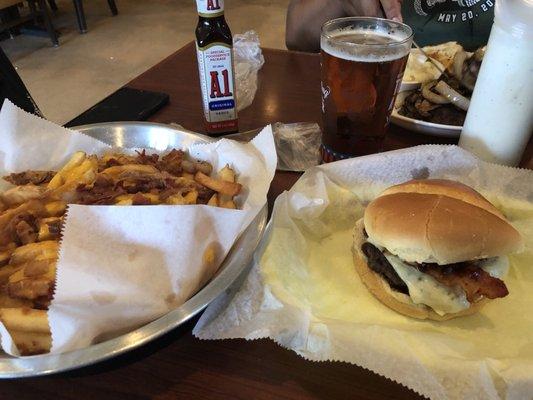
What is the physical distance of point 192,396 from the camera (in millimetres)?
602

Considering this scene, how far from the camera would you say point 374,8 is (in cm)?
156

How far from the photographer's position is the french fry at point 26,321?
22.9 inches

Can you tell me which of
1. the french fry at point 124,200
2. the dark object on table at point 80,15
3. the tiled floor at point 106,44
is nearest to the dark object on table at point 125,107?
the french fry at point 124,200

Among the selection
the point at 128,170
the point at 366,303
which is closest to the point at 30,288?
the point at 128,170

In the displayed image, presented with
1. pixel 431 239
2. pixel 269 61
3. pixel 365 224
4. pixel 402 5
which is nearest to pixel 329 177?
pixel 365 224

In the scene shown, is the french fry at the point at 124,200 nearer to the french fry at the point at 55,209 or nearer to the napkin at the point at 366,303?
the french fry at the point at 55,209

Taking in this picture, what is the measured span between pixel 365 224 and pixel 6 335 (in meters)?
0.57

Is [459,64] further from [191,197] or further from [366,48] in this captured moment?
[191,197]

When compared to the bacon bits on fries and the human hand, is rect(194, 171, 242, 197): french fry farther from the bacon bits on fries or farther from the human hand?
the human hand

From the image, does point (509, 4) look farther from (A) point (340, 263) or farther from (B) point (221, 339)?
(B) point (221, 339)

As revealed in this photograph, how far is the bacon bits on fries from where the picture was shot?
1.99 ft

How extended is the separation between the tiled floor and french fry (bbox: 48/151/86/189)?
214 centimetres

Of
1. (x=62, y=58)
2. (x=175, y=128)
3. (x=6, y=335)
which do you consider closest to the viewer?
(x=6, y=335)

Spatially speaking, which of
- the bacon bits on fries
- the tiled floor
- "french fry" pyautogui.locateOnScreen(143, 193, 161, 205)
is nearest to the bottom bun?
the bacon bits on fries
